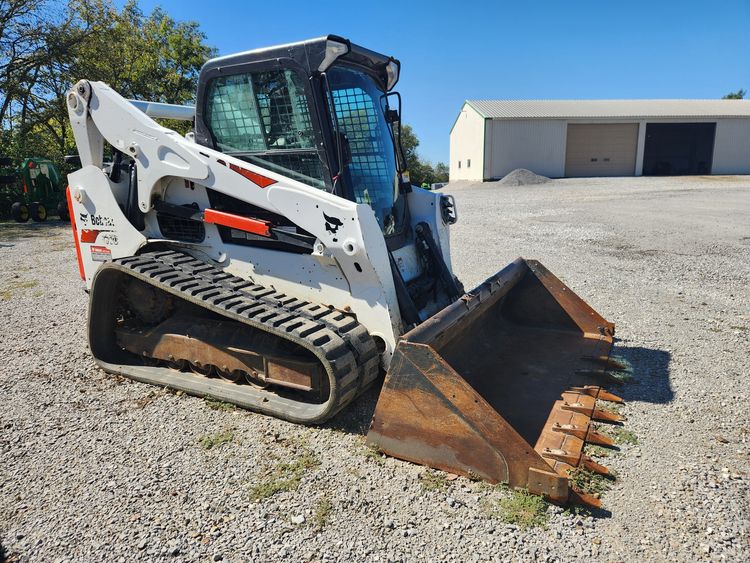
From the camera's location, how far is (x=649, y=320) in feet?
18.4

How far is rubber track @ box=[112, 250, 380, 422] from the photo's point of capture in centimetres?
329

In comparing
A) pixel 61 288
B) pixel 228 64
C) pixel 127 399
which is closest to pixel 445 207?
pixel 228 64

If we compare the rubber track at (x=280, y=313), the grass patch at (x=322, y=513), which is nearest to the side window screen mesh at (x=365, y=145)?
the rubber track at (x=280, y=313)

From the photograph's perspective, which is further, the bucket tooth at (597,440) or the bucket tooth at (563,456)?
the bucket tooth at (597,440)

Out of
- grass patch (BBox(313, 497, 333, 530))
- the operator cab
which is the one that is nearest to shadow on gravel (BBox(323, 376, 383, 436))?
grass patch (BBox(313, 497, 333, 530))

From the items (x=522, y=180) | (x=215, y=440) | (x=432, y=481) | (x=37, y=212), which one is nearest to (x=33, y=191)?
(x=37, y=212)

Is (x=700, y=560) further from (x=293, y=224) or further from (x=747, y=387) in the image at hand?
(x=293, y=224)

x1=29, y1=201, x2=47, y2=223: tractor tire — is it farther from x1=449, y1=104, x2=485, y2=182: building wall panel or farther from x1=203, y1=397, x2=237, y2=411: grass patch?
x1=449, y1=104, x2=485, y2=182: building wall panel

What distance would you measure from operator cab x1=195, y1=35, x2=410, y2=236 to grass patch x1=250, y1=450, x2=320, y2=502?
1832mm

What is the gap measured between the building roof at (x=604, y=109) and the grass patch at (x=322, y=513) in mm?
Result: 33262

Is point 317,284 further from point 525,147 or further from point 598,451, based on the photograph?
point 525,147

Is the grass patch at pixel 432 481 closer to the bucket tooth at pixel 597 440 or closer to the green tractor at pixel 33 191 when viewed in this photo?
the bucket tooth at pixel 597 440

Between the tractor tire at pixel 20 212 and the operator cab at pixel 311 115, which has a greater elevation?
the operator cab at pixel 311 115

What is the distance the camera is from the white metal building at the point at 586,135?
112ft
